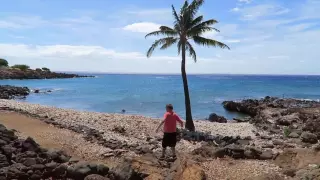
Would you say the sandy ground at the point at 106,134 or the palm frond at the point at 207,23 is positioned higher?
the palm frond at the point at 207,23

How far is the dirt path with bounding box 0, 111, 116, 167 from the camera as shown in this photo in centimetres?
1466

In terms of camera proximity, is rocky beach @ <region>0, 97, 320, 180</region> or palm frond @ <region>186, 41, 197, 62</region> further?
palm frond @ <region>186, 41, 197, 62</region>

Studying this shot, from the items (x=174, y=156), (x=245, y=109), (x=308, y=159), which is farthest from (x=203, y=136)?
(x=245, y=109)

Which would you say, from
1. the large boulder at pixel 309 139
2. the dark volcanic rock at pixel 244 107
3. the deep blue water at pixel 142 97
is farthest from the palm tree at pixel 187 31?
the dark volcanic rock at pixel 244 107

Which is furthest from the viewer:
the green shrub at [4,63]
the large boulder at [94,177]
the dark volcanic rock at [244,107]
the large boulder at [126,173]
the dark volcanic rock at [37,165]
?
the green shrub at [4,63]

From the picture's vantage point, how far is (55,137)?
17.2 m

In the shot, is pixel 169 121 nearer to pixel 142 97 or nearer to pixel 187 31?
pixel 187 31

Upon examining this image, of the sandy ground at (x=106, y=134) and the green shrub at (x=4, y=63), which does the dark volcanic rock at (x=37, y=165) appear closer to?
the sandy ground at (x=106, y=134)

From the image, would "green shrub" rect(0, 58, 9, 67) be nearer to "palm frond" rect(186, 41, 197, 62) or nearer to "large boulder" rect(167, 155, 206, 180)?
"palm frond" rect(186, 41, 197, 62)

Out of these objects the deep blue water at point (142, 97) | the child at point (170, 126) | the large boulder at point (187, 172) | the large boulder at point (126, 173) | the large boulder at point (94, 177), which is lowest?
the deep blue water at point (142, 97)

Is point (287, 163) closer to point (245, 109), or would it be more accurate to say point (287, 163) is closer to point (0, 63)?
point (245, 109)

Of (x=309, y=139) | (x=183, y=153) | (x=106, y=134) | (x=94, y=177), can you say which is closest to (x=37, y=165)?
(x=94, y=177)

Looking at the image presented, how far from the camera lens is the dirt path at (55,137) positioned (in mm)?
14664

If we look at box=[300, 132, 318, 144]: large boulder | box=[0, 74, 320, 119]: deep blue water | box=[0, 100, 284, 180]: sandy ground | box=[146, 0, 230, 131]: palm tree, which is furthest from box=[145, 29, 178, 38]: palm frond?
box=[0, 74, 320, 119]: deep blue water
